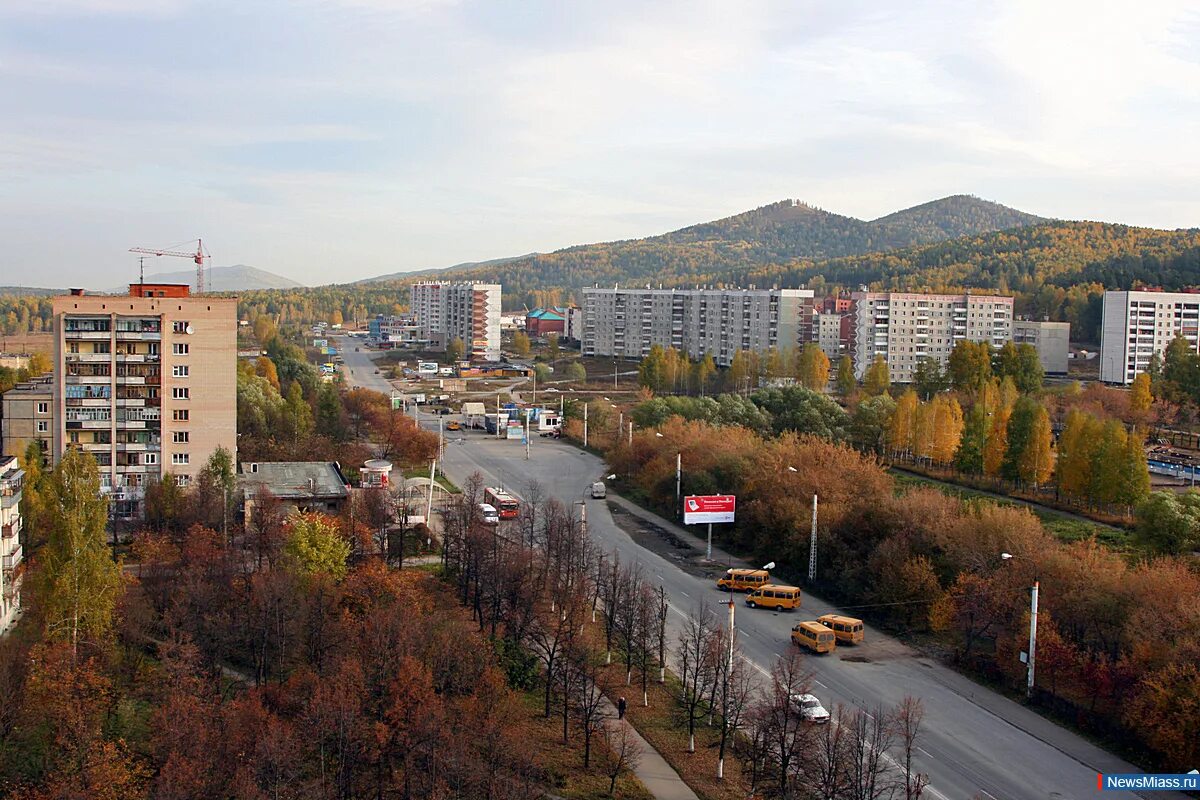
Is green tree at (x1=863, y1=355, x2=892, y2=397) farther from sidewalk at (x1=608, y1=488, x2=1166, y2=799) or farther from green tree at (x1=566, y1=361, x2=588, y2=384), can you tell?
sidewalk at (x1=608, y1=488, x2=1166, y2=799)

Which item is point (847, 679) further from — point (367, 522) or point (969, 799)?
point (367, 522)

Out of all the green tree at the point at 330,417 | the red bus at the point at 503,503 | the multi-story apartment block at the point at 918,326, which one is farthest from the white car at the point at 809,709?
the multi-story apartment block at the point at 918,326

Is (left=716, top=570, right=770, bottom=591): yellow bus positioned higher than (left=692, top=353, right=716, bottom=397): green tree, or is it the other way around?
(left=692, top=353, right=716, bottom=397): green tree

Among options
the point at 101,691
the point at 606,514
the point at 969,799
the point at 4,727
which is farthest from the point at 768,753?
the point at 606,514

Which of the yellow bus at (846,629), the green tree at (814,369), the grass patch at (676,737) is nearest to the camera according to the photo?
the grass patch at (676,737)

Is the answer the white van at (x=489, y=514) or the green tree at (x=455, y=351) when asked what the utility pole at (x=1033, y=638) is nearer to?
the white van at (x=489, y=514)

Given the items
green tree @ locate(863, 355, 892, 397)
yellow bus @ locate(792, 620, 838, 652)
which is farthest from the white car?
green tree @ locate(863, 355, 892, 397)
